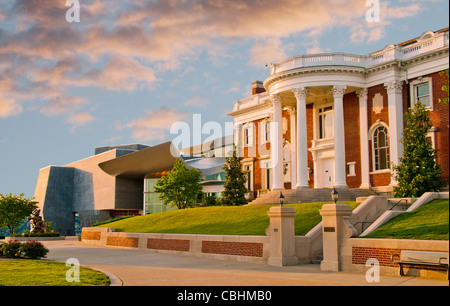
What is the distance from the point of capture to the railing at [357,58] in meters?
36.6

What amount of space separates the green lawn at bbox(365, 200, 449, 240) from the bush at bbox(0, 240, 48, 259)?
A: 16.3 meters

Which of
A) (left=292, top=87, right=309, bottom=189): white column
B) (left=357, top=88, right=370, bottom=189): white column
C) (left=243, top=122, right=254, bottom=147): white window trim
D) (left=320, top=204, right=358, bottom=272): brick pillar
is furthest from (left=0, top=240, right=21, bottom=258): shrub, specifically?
(left=243, top=122, right=254, bottom=147): white window trim

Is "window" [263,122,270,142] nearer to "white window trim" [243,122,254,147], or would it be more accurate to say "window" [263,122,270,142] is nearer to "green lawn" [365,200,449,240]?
"white window trim" [243,122,254,147]

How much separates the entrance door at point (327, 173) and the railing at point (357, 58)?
869cm

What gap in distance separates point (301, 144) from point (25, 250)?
23.1 metres

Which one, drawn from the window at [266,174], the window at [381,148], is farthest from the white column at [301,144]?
the window at [266,174]

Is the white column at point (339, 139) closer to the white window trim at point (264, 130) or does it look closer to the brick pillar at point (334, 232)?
the white window trim at point (264, 130)

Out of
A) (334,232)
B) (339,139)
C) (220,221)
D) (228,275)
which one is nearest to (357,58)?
(339,139)

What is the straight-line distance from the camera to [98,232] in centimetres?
3594

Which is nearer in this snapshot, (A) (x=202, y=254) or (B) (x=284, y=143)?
(A) (x=202, y=254)

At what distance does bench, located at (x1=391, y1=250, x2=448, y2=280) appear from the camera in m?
13.8
